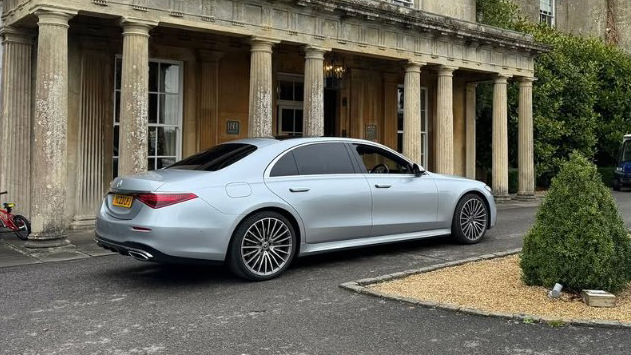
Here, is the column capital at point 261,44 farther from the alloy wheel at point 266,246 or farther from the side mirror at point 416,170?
the alloy wheel at point 266,246

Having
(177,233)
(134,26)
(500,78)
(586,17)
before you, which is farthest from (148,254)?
(586,17)

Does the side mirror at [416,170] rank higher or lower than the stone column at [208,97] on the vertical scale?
lower

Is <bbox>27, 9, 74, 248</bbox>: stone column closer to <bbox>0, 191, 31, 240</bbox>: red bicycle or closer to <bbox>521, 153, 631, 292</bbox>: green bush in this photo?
<bbox>0, 191, 31, 240</bbox>: red bicycle

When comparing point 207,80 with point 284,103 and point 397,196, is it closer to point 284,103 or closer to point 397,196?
point 284,103

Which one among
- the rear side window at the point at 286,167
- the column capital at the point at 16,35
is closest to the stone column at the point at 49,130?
the column capital at the point at 16,35

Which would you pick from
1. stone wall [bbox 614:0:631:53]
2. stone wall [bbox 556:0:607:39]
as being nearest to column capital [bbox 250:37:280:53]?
stone wall [bbox 556:0:607:39]

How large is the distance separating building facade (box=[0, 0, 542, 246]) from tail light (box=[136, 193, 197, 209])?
3.65 meters

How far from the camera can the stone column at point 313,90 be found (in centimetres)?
1152

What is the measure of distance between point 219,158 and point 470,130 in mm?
13180

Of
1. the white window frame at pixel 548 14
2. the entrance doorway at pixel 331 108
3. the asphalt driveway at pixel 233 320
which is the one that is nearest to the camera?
the asphalt driveway at pixel 233 320

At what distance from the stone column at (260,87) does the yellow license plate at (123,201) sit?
5.05m

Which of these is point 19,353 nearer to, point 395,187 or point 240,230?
point 240,230

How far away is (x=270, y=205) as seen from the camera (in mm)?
5973

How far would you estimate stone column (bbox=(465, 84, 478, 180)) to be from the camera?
58.3 feet
